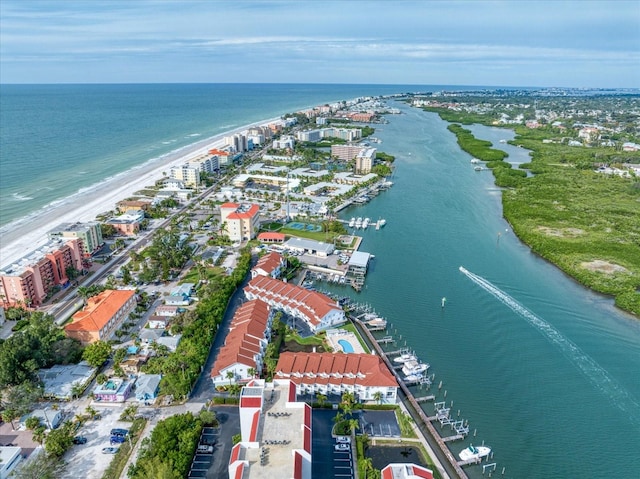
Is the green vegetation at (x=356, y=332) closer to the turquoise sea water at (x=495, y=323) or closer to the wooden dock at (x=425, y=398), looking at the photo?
the turquoise sea water at (x=495, y=323)

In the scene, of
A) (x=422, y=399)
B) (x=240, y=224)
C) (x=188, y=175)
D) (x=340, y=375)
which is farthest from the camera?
(x=188, y=175)

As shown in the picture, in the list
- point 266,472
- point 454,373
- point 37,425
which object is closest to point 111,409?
point 37,425

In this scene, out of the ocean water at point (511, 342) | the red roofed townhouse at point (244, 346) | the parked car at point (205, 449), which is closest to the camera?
the parked car at point (205, 449)

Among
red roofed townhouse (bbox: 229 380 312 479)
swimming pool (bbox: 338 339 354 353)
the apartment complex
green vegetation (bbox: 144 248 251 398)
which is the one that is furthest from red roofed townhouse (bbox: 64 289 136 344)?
swimming pool (bbox: 338 339 354 353)

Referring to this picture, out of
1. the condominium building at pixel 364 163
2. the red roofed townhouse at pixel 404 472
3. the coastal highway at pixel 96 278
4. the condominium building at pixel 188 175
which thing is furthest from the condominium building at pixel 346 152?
the red roofed townhouse at pixel 404 472

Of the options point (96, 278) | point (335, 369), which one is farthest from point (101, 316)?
point (335, 369)

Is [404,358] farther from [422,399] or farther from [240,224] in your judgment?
[240,224]

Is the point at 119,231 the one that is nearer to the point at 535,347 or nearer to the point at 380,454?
the point at 380,454
